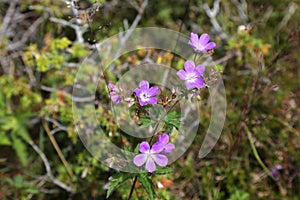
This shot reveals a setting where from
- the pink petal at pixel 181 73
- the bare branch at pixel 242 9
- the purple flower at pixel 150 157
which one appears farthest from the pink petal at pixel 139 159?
the bare branch at pixel 242 9

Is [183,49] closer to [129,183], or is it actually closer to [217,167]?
[217,167]

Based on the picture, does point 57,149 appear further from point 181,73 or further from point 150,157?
point 181,73

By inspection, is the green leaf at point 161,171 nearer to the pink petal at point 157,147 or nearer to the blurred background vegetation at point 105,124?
the pink petal at point 157,147

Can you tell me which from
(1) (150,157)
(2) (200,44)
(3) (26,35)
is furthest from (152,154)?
(3) (26,35)

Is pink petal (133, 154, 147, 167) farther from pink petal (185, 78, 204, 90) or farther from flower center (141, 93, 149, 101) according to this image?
pink petal (185, 78, 204, 90)

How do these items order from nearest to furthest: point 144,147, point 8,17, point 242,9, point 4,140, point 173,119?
1. point 144,147
2. point 173,119
3. point 4,140
4. point 8,17
5. point 242,9
